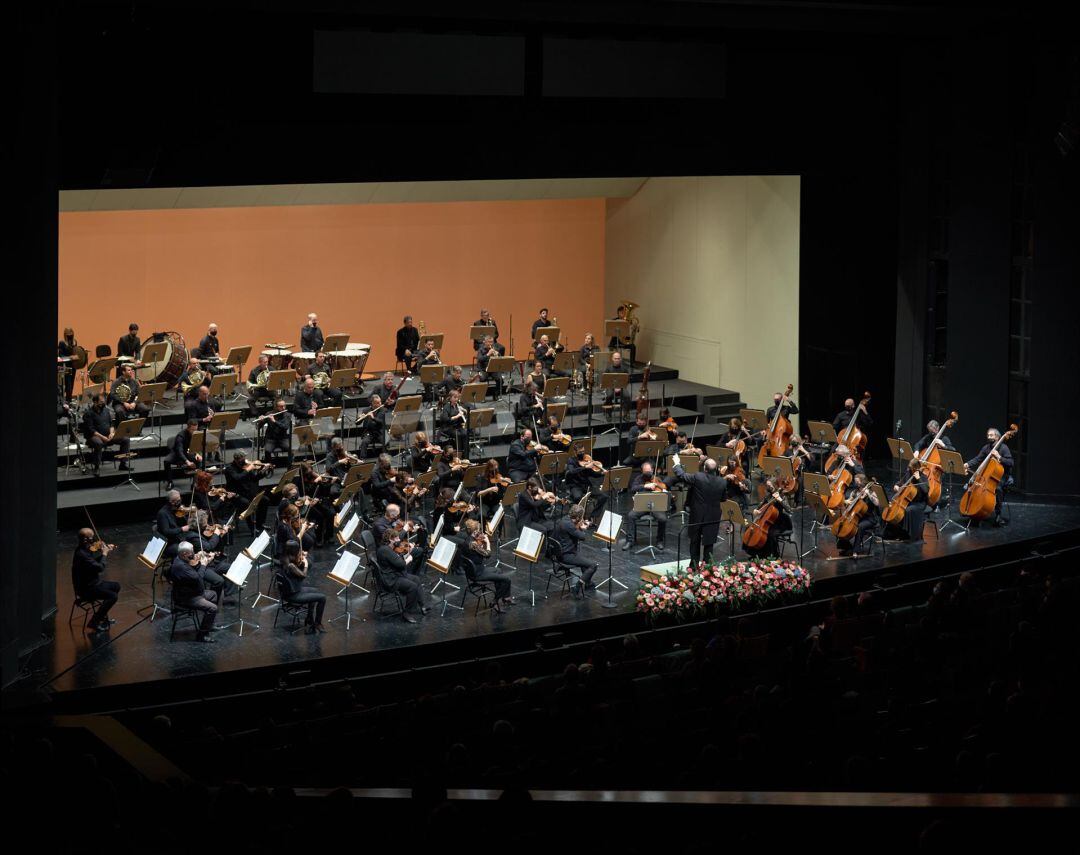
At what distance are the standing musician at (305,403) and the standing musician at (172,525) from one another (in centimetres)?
344

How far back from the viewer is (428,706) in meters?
8.48

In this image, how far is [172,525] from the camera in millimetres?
13047

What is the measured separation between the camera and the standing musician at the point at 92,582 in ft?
40.3

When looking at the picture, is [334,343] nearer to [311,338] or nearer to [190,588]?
[311,338]

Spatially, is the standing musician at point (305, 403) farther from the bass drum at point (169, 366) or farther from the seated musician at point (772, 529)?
the seated musician at point (772, 529)

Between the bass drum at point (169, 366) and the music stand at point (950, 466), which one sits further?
the bass drum at point (169, 366)

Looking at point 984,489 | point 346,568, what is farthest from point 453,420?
point 984,489

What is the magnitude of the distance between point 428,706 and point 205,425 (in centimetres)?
834

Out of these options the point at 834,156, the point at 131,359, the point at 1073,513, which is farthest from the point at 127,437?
the point at 1073,513

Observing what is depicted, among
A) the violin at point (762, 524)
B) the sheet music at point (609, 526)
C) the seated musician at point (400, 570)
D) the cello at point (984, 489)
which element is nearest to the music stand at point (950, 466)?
the cello at point (984, 489)

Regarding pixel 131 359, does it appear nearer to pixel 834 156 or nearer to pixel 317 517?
pixel 317 517

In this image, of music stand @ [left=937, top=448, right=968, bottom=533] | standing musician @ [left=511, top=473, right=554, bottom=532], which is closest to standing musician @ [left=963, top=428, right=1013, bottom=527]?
music stand @ [left=937, top=448, right=968, bottom=533]

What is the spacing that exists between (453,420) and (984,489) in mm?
6231

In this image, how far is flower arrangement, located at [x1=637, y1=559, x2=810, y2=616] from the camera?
13.0m
